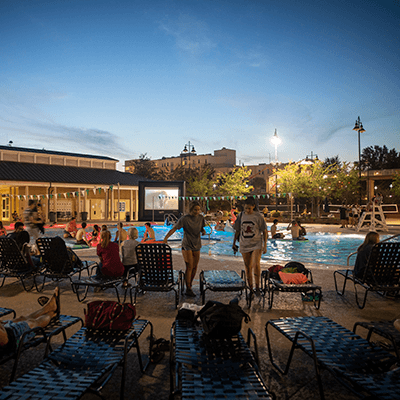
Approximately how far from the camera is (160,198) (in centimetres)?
3144

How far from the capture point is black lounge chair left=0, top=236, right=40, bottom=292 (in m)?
6.42

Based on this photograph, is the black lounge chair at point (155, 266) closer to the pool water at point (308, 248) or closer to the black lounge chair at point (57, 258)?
the black lounge chair at point (57, 258)

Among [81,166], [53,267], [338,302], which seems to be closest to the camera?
[338,302]

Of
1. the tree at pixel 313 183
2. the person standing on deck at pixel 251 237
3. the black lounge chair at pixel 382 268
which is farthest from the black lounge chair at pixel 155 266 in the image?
the tree at pixel 313 183

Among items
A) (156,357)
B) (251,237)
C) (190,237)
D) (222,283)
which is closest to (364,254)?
(251,237)

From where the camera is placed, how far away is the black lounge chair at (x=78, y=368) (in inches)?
88.2

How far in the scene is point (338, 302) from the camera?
5.56 meters

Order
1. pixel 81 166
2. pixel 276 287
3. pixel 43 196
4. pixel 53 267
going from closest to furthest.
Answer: pixel 276 287 → pixel 53 267 → pixel 43 196 → pixel 81 166

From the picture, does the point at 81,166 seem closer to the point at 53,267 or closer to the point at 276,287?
the point at 53,267

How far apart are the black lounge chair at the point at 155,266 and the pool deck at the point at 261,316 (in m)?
0.37

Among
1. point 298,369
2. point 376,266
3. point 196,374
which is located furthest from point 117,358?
point 376,266

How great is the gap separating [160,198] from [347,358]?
29.2 meters

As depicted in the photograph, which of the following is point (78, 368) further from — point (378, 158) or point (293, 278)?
point (378, 158)

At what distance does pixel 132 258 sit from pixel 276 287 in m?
3.06
